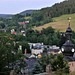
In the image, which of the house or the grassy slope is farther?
the grassy slope

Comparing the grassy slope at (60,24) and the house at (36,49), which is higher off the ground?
the grassy slope at (60,24)

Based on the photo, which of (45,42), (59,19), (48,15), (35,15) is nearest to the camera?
(45,42)

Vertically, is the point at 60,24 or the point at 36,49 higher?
the point at 60,24

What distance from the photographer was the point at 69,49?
129 feet

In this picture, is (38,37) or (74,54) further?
(38,37)

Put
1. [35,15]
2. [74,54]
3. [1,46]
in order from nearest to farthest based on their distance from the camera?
[1,46] < [74,54] < [35,15]

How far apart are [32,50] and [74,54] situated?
159ft

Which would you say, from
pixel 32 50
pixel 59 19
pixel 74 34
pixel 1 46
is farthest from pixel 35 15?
pixel 1 46

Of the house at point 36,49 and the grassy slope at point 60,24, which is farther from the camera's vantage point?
the grassy slope at point 60,24

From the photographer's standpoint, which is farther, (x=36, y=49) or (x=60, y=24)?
(x=60, y=24)

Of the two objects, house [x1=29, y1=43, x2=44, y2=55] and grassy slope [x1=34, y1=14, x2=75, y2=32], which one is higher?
grassy slope [x1=34, y1=14, x2=75, y2=32]

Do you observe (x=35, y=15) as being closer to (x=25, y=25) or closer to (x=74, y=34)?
(x=25, y=25)

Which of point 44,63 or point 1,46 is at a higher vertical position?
point 1,46

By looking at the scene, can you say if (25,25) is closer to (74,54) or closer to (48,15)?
(48,15)
